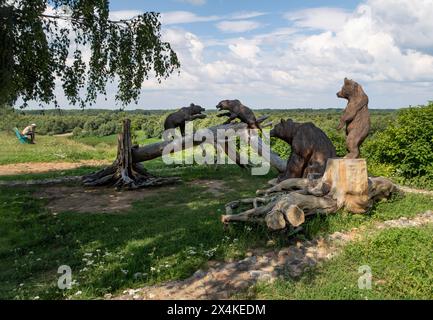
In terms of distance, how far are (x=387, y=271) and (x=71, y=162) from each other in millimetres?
17360

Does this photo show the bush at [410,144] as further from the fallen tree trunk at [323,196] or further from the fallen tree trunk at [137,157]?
the fallen tree trunk at [323,196]

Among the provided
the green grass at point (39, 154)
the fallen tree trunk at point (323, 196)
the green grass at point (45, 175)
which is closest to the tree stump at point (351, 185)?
the fallen tree trunk at point (323, 196)

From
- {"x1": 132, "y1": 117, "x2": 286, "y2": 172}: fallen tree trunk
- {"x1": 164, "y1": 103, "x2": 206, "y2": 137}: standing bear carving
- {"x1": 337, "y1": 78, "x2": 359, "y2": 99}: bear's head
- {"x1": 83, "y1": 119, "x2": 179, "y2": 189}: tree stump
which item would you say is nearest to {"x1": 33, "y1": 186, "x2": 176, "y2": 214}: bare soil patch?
{"x1": 83, "y1": 119, "x2": 179, "y2": 189}: tree stump

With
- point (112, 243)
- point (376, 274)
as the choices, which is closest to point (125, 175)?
point (112, 243)

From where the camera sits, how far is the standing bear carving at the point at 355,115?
27.8ft

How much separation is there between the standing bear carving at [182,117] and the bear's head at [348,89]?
6.38m

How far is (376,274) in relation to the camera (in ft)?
17.9

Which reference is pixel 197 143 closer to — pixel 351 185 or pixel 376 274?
pixel 351 185

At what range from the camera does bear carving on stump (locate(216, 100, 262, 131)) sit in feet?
46.1

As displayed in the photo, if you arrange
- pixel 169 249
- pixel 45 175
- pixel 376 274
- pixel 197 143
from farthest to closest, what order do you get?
pixel 45 175
pixel 197 143
pixel 169 249
pixel 376 274

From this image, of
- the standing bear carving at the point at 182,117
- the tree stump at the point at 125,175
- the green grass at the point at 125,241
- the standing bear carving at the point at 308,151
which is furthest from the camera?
the standing bear carving at the point at 182,117

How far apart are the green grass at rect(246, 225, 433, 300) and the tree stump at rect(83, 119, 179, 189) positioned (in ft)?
25.3

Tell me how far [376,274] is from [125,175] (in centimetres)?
899

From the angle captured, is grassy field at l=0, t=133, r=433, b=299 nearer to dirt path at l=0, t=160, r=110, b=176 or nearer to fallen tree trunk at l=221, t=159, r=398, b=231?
fallen tree trunk at l=221, t=159, r=398, b=231
